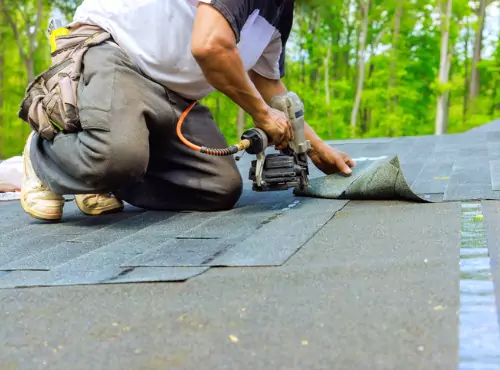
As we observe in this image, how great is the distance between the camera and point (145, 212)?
104 inches

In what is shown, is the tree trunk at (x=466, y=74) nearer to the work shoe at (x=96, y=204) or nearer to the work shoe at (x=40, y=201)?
the work shoe at (x=96, y=204)

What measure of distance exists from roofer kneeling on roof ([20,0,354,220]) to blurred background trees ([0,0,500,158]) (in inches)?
614

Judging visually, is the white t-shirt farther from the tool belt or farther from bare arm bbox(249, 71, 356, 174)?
bare arm bbox(249, 71, 356, 174)

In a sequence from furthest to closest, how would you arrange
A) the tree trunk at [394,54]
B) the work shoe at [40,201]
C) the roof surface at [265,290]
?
the tree trunk at [394,54]
the work shoe at [40,201]
the roof surface at [265,290]

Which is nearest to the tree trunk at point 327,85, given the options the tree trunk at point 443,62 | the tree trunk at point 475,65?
the tree trunk at point 443,62

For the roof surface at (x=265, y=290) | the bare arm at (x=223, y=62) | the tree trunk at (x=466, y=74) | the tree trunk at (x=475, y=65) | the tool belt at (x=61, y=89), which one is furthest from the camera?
the tree trunk at (x=466, y=74)

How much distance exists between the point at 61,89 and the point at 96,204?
0.52 metres

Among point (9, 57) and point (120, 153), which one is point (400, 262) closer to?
point (120, 153)

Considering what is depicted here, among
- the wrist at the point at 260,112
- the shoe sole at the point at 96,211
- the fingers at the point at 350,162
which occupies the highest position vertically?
the wrist at the point at 260,112

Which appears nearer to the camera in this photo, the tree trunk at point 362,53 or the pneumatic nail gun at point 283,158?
the pneumatic nail gun at point 283,158

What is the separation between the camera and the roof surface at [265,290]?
101 cm

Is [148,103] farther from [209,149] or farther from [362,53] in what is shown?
[362,53]

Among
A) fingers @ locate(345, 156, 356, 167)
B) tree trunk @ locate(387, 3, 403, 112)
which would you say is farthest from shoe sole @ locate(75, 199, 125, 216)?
tree trunk @ locate(387, 3, 403, 112)

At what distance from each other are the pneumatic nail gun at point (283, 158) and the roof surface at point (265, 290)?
0.13 meters
